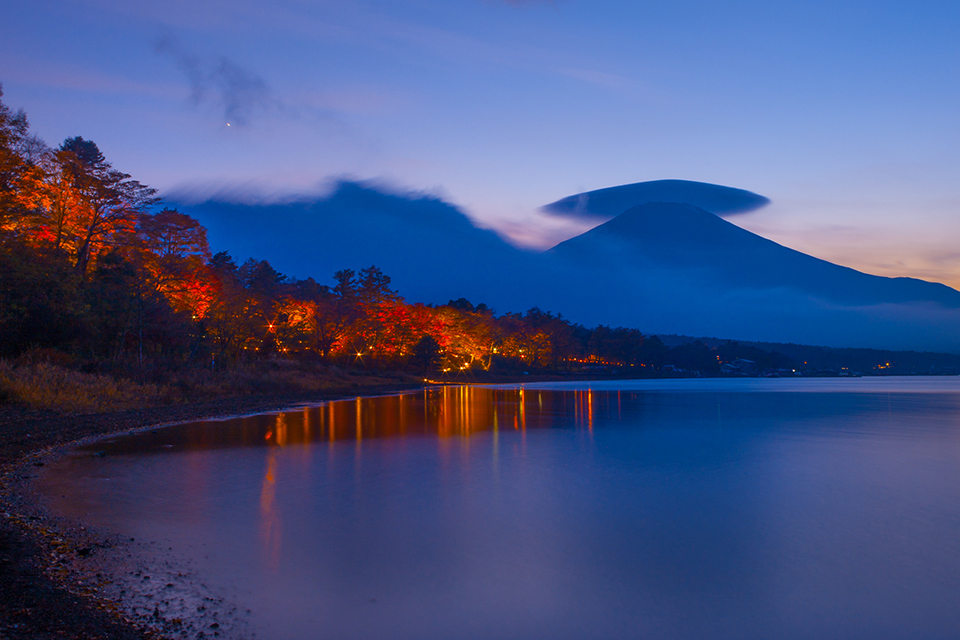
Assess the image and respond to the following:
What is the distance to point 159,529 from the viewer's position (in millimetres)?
6613

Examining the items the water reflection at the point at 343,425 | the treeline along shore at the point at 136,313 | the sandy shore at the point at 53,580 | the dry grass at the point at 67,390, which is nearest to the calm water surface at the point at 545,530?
the water reflection at the point at 343,425

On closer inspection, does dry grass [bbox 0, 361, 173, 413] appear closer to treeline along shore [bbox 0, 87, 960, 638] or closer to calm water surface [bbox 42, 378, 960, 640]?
treeline along shore [bbox 0, 87, 960, 638]

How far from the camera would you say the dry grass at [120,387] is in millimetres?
15578

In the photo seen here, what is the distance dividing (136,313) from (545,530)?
23.6 meters

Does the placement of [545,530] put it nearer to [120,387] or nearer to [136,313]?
[120,387]

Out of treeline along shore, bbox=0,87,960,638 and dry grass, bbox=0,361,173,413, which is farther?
dry grass, bbox=0,361,173,413

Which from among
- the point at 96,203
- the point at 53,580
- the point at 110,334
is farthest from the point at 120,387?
the point at 53,580

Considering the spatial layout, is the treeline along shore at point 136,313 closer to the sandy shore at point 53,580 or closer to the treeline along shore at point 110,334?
the treeline along shore at point 110,334

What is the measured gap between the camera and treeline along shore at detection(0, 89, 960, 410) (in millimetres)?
19109

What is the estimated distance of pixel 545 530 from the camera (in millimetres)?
7238

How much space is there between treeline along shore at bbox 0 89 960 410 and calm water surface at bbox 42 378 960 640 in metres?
7.95

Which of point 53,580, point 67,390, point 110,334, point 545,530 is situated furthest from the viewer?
point 110,334

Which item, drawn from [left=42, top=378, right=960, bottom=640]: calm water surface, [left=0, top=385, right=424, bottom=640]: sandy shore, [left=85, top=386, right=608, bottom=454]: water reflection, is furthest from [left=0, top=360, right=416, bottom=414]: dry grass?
[left=0, top=385, right=424, bottom=640]: sandy shore

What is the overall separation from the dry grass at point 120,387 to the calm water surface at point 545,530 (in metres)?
3.59
